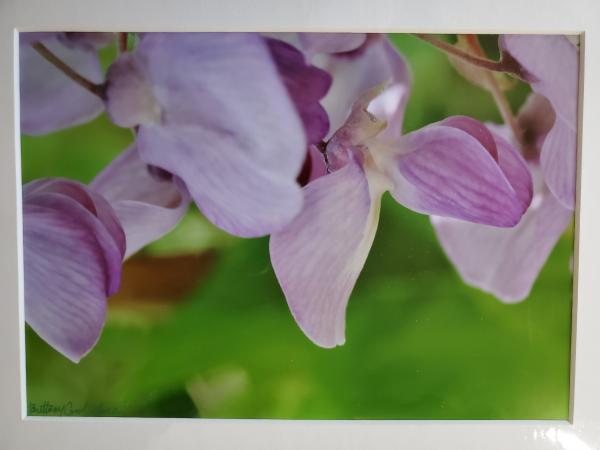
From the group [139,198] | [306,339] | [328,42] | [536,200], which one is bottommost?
[306,339]

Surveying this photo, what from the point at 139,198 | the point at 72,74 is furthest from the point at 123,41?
the point at 139,198

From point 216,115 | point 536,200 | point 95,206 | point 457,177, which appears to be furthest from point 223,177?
point 536,200

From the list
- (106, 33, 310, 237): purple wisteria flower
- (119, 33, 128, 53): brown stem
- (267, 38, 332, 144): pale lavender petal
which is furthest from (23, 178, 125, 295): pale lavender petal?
(267, 38, 332, 144): pale lavender petal

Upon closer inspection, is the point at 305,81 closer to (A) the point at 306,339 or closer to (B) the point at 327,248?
(B) the point at 327,248

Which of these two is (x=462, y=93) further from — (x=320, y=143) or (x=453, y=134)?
(x=320, y=143)

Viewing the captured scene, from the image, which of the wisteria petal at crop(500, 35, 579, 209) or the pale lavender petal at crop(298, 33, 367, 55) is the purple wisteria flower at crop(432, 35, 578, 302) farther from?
the pale lavender petal at crop(298, 33, 367, 55)

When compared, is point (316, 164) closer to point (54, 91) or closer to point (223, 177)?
point (223, 177)

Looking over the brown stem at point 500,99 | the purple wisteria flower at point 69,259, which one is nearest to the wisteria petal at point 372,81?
the brown stem at point 500,99

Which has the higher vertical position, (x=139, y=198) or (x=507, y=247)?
(x=139, y=198)
